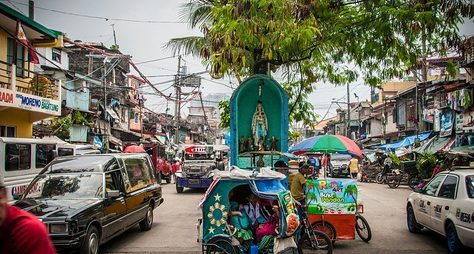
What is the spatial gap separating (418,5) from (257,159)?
6.61 metres

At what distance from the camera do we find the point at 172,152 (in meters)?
40.8

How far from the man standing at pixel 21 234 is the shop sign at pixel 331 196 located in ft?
23.4

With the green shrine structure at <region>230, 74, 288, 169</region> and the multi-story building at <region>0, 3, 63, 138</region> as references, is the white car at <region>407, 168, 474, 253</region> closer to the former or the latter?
the green shrine structure at <region>230, 74, 288, 169</region>

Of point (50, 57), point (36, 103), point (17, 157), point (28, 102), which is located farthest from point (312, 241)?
point (50, 57)

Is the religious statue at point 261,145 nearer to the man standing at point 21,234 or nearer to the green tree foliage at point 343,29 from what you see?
the green tree foliage at point 343,29

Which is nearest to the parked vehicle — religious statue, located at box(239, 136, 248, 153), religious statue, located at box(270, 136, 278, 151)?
religious statue, located at box(239, 136, 248, 153)

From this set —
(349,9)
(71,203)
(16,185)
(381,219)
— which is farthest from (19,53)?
(381,219)

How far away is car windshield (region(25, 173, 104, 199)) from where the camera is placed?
877cm

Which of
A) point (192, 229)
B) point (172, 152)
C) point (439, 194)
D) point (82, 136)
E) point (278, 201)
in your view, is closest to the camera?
point (278, 201)

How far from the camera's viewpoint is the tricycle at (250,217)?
6.79 metres

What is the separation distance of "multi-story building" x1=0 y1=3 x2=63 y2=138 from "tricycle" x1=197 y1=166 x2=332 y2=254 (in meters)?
11.5

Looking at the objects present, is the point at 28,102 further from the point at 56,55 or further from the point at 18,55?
the point at 56,55

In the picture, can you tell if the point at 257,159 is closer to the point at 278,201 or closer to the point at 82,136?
the point at 278,201

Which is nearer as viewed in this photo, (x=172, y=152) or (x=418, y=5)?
(x=418, y=5)
